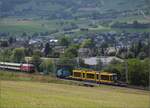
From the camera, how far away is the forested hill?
156 meters

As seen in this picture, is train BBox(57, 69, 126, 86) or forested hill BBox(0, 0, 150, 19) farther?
forested hill BBox(0, 0, 150, 19)

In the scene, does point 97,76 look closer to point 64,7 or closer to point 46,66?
point 46,66

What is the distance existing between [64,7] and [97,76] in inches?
5554

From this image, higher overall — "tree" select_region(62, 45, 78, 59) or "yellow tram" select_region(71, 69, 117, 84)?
"tree" select_region(62, 45, 78, 59)

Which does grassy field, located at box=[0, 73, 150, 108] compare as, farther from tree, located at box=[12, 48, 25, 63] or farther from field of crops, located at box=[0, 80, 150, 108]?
tree, located at box=[12, 48, 25, 63]

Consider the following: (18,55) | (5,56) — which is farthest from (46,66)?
(5,56)

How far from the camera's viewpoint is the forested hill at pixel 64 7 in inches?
6161

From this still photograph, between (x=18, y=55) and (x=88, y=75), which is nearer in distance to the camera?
(x=88, y=75)

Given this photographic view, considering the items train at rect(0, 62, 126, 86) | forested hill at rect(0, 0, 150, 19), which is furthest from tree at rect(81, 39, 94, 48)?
forested hill at rect(0, 0, 150, 19)

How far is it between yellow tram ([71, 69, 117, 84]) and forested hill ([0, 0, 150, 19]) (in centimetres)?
10991

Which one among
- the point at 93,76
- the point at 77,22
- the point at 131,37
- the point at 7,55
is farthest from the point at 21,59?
the point at 77,22

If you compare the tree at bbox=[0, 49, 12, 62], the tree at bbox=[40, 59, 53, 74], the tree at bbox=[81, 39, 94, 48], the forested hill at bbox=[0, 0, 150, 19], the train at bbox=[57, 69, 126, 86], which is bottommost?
the train at bbox=[57, 69, 126, 86]

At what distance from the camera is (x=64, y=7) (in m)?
176

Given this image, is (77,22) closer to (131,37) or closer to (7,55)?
(131,37)
